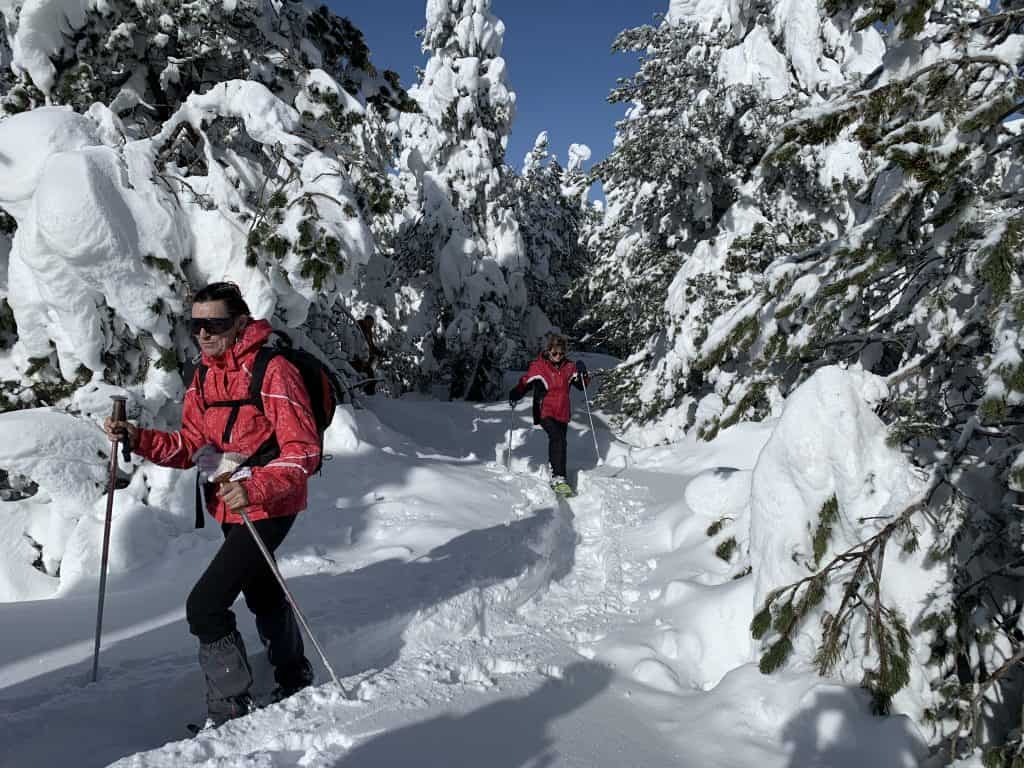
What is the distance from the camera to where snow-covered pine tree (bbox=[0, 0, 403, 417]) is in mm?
5566

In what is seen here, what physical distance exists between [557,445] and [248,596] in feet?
21.3

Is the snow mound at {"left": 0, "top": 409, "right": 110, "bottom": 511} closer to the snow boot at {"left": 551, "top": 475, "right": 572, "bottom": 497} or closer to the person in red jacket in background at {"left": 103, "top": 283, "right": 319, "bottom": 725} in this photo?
the person in red jacket in background at {"left": 103, "top": 283, "right": 319, "bottom": 725}

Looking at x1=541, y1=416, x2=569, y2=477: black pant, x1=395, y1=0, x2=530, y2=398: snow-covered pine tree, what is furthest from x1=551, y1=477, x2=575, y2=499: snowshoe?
x1=395, y1=0, x2=530, y2=398: snow-covered pine tree

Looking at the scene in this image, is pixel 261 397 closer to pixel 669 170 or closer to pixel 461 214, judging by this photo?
pixel 669 170

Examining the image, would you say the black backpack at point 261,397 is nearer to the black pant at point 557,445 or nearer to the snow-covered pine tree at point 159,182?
the snow-covered pine tree at point 159,182

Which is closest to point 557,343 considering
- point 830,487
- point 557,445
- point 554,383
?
point 554,383

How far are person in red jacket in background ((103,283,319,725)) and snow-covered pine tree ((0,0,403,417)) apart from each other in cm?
297

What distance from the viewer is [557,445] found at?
948 centimetres

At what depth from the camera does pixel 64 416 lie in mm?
5340

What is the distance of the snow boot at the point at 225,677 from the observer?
310 cm

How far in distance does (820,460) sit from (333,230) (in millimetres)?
4897

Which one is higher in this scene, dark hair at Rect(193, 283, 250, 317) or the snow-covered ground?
dark hair at Rect(193, 283, 250, 317)

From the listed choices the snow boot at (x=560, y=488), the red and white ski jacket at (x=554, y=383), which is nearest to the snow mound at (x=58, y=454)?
the snow boot at (x=560, y=488)

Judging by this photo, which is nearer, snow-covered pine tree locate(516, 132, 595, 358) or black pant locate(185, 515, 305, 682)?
black pant locate(185, 515, 305, 682)
